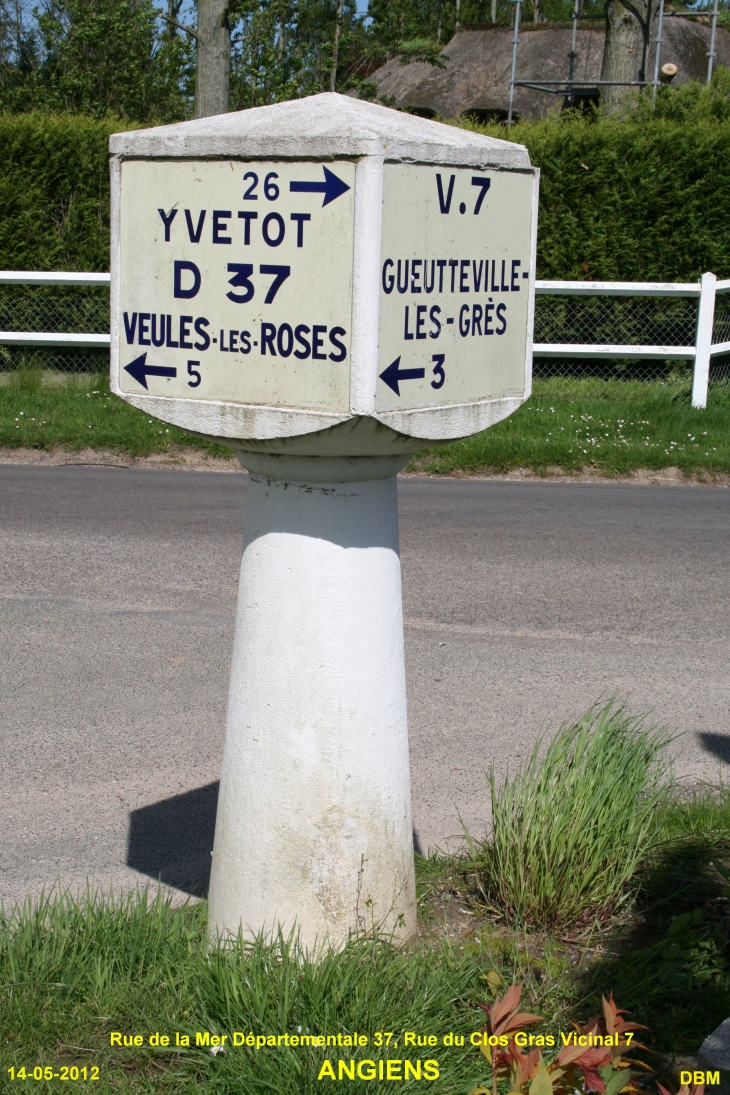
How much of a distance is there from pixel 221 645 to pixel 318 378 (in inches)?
129

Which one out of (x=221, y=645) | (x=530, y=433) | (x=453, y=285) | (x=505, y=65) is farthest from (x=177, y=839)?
(x=505, y=65)

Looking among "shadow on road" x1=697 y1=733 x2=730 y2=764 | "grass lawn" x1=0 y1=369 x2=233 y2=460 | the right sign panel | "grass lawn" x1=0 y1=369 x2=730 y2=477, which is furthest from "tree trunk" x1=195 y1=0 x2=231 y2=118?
the right sign panel

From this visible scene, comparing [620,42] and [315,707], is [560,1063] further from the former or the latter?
[620,42]

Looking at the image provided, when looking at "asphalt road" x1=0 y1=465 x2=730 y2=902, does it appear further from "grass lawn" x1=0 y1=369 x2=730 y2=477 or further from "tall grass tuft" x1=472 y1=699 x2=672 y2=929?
"grass lawn" x1=0 y1=369 x2=730 y2=477

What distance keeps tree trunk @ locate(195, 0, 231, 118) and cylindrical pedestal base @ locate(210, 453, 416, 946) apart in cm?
1219

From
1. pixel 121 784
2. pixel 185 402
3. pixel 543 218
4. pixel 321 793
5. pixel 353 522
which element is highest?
pixel 543 218

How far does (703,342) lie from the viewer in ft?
38.8

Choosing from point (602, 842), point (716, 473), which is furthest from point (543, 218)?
point (602, 842)

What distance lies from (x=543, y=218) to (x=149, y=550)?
9090 mm

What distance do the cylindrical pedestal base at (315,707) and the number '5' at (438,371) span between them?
0.21 m

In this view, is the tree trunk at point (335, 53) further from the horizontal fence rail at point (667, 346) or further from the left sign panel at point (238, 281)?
the left sign panel at point (238, 281)

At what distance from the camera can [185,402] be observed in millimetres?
2592

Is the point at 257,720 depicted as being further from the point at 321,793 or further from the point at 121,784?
the point at 121,784

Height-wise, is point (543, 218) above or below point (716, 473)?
above
